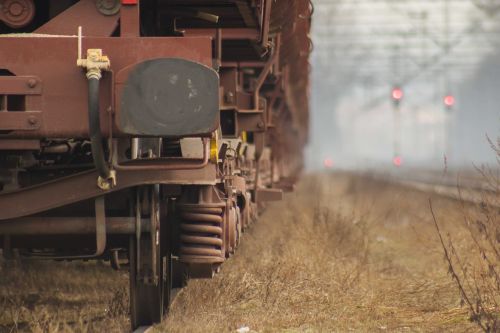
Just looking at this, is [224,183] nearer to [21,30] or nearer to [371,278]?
[21,30]

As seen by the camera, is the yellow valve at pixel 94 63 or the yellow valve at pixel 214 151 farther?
the yellow valve at pixel 214 151

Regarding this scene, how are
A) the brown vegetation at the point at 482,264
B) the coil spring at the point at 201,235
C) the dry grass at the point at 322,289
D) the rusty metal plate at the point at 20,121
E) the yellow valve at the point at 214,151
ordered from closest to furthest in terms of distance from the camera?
the rusty metal plate at the point at 20,121 < the yellow valve at the point at 214,151 < the coil spring at the point at 201,235 < the brown vegetation at the point at 482,264 < the dry grass at the point at 322,289

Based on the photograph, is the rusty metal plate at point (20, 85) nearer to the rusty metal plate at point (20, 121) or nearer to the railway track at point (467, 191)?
the rusty metal plate at point (20, 121)

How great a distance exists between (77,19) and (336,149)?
373 ft

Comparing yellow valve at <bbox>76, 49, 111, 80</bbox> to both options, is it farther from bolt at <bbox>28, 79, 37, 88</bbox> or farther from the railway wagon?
bolt at <bbox>28, 79, 37, 88</bbox>

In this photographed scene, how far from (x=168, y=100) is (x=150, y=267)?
4.43 ft

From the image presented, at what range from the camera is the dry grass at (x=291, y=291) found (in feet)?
22.1

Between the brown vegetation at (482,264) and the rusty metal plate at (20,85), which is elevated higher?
the rusty metal plate at (20,85)

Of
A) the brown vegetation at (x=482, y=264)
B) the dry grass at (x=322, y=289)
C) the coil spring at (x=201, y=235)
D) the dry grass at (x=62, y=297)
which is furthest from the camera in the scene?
the dry grass at (x=62, y=297)

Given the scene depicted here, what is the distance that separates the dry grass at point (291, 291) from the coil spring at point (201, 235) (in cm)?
64

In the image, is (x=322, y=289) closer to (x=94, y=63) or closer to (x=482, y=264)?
(x=482, y=264)

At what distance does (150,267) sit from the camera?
5891 mm

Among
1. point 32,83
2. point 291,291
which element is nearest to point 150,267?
point 32,83

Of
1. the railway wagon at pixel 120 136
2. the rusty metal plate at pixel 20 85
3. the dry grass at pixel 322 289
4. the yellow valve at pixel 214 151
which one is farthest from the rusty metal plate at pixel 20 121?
the dry grass at pixel 322 289
